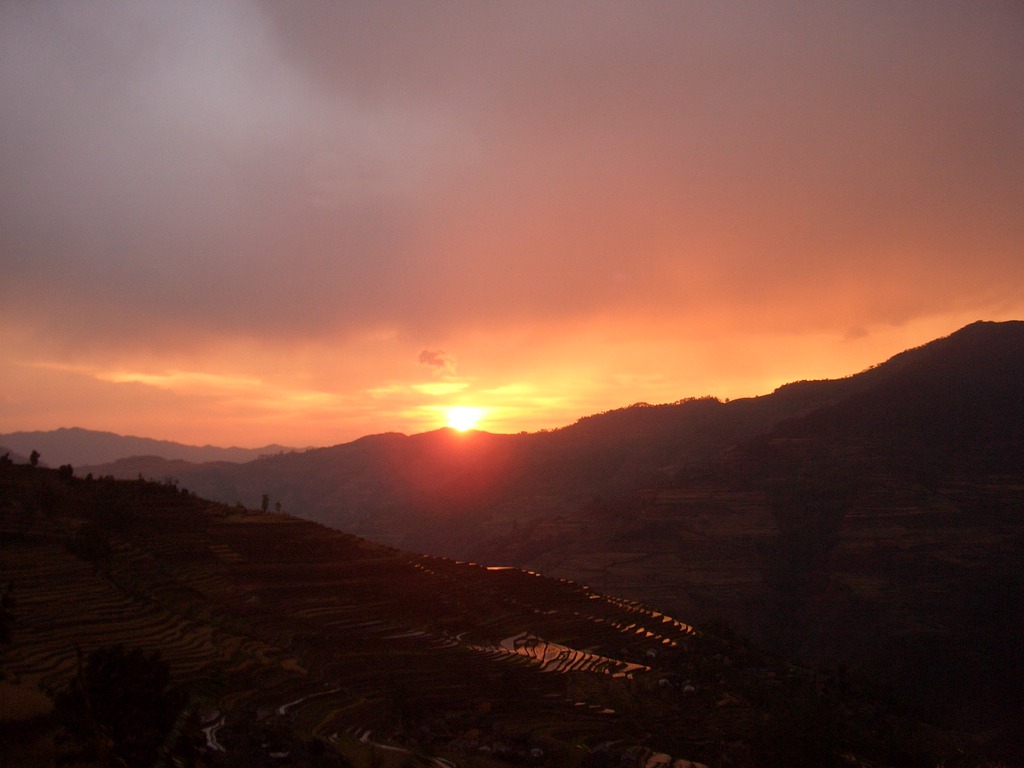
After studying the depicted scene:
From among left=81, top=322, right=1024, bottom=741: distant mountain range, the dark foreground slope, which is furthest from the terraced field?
left=81, top=322, right=1024, bottom=741: distant mountain range

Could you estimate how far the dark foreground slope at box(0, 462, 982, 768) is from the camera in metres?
21.8

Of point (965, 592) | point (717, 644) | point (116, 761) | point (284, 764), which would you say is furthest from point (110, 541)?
point (965, 592)

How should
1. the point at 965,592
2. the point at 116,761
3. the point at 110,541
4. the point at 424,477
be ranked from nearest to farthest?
the point at 116,761, the point at 110,541, the point at 965,592, the point at 424,477

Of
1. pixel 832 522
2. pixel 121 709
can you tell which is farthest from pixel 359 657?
pixel 832 522

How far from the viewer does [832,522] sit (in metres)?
73.1

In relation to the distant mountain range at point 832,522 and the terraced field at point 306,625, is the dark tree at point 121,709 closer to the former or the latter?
the terraced field at point 306,625

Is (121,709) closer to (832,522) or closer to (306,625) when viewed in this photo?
(306,625)

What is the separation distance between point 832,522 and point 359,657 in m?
58.2

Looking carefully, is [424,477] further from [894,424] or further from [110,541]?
[110,541]

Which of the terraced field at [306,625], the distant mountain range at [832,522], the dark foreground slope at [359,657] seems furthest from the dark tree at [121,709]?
the distant mountain range at [832,522]

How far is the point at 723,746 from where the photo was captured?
80.6 ft

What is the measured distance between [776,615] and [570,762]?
47.6 meters

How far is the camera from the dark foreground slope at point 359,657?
21781 millimetres

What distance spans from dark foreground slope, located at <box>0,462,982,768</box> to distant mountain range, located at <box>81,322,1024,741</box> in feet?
72.2
